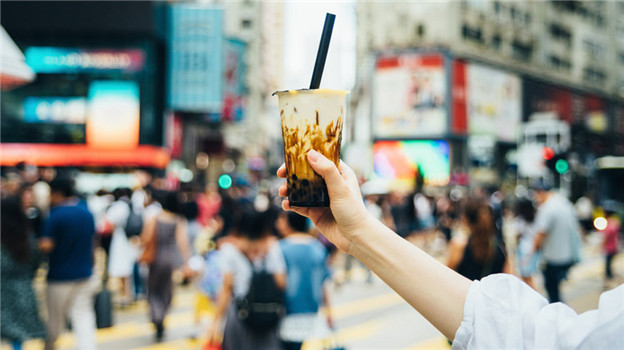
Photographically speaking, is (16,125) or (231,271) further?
(16,125)

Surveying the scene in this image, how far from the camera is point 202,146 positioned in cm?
3719

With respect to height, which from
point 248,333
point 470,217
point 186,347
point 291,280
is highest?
point 470,217

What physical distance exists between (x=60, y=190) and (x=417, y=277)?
504 centimetres

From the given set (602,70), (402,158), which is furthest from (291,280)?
(602,70)

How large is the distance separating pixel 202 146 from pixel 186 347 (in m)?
30.6

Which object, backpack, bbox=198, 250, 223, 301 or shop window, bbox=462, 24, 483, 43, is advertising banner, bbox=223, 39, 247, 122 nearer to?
shop window, bbox=462, 24, 483, 43

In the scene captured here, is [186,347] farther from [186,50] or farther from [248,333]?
[186,50]

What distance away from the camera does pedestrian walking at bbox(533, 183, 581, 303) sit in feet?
25.7

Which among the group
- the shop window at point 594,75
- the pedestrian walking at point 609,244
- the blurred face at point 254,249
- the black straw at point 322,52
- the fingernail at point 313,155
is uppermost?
the shop window at point 594,75

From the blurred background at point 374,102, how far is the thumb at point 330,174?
334 centimetres

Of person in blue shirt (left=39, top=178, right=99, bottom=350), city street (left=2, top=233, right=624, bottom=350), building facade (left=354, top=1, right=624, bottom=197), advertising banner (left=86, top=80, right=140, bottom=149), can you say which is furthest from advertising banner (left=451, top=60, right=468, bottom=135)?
person in blue shirt (left=39, top=178, right=99, bottom=350)

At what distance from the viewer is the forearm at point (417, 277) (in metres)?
1.47

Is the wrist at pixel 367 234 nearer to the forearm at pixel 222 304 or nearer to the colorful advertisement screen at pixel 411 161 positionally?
the forearm at pixel 222 304

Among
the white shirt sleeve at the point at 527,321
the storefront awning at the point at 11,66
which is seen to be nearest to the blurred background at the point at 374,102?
the storefront awning at the point at 11,66
